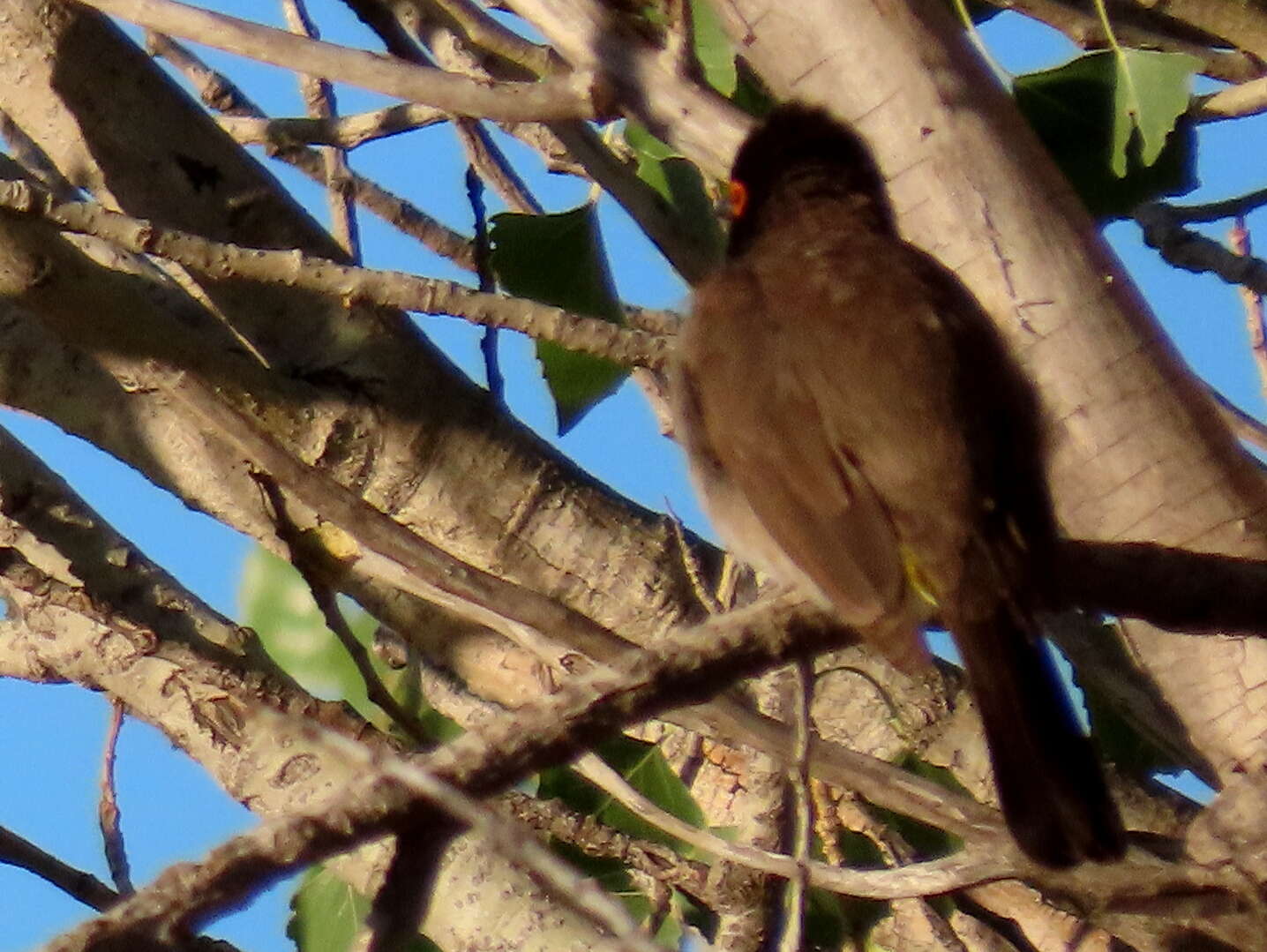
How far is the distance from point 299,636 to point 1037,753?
1819mm

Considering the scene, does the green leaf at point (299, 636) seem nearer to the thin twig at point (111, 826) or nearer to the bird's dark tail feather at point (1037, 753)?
the thin twig at point (111, 826)

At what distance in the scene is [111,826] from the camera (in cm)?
303

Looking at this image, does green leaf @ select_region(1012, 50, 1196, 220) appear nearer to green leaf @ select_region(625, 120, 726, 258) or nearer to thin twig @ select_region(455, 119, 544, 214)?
green leaf @ select_region(625, 120, 726, 258)

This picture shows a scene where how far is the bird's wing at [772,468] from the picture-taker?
9.19 ft

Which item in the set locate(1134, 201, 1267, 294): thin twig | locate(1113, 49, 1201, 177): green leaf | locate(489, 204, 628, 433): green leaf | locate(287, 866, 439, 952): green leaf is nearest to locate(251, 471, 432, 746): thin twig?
locate(287, 866, 439, 952): green leaf

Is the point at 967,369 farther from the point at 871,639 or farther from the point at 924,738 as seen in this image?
the point at 924,738

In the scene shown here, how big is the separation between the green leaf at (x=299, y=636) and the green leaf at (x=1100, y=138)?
1.60m

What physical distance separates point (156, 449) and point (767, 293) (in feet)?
4.02

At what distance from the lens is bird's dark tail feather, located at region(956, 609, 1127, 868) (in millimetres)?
2551

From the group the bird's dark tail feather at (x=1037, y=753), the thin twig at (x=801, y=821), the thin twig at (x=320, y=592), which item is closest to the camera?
the thin twig at (x=801, y=821)

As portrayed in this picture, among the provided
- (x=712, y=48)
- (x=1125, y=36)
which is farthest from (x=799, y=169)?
(x=1125, y=36)

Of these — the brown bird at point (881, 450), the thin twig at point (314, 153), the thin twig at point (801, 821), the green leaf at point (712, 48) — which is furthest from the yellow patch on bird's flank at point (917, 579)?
the thin twig at point (314, 153)

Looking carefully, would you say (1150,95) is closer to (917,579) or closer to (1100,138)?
(1100,138)

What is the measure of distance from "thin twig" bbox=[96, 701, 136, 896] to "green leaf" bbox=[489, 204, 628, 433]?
3.32 ft
